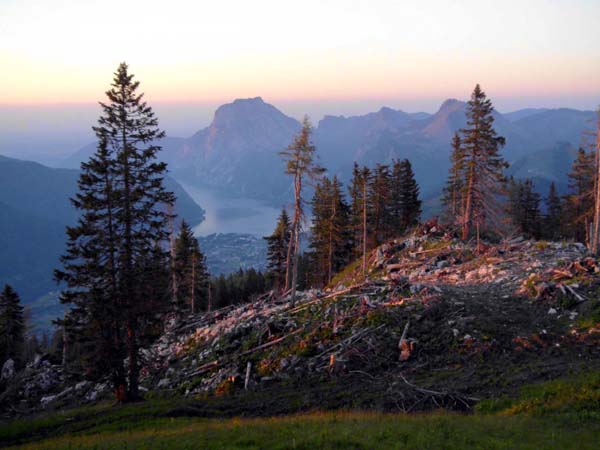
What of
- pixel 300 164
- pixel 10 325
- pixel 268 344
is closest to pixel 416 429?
pixel 268 344

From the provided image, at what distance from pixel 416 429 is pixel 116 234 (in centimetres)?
1374

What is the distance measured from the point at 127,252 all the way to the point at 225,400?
7.36 metres

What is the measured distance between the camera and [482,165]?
→ 32219 mm

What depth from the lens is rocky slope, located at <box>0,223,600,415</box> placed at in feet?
45.9

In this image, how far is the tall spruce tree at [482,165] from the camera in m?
31.7

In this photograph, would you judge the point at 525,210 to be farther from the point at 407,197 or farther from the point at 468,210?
the point at 468,210

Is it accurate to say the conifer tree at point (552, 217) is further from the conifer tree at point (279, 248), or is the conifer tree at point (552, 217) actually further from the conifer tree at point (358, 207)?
the conifer tree at point (279, 248)

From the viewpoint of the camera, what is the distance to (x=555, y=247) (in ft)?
90.0

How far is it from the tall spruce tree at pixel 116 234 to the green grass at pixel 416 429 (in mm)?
4744

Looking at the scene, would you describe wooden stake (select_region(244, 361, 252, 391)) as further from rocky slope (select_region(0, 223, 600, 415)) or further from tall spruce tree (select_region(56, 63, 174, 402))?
tall spruce tree (select_region(56, 63, 174, 402))

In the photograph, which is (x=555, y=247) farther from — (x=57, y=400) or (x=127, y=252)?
(x=57, y=400)

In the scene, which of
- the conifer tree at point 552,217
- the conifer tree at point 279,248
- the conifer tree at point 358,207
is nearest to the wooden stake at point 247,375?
the conifer tree at point 358,207

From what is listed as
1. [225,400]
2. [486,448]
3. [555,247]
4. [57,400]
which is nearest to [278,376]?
[225,400]

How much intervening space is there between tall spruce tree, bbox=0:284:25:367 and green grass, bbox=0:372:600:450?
A: 30620 millimetres
